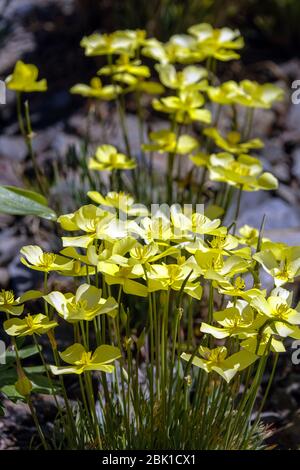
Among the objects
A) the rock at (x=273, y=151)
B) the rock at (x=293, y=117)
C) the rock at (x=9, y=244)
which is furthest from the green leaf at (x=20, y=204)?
the rock at (x=293, y=117)

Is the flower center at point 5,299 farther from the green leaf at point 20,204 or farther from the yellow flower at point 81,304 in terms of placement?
the green leaf at point 20,204

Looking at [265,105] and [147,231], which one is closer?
[147,231]

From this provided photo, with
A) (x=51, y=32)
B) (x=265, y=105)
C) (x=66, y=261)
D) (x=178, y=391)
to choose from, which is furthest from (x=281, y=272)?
(x=51, y=32)

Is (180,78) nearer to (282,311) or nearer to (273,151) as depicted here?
(282,311)

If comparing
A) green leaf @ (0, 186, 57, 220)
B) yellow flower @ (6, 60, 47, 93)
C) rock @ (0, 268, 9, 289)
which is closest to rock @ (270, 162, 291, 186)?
rock @ (0, 268, 9, 289)

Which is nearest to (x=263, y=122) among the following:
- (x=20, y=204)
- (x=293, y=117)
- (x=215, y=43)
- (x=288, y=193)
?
(x=293, y=117)

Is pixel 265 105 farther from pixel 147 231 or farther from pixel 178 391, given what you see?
pixel 178 391

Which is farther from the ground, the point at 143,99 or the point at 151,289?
the point at 151,289

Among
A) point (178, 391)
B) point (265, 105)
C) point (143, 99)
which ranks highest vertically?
point (265, 105)
